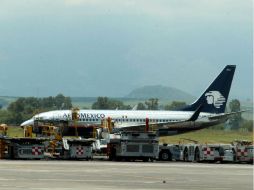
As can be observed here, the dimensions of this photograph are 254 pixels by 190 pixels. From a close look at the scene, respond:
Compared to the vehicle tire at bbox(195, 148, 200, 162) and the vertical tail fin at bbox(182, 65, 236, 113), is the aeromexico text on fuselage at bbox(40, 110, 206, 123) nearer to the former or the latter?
the vertical tail fin at bbox(182, 65, 236, 113)

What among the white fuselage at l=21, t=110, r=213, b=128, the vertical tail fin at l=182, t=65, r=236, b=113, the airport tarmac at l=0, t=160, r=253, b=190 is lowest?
the airport tarmac at l=0, t=160, r=253, b=190

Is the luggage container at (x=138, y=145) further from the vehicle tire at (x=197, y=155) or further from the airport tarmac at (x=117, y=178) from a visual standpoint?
the airport tarmac at (x=117, y=178)

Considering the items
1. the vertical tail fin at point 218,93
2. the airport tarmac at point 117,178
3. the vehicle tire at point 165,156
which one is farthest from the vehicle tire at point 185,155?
the vertical tail fin at point 218,93

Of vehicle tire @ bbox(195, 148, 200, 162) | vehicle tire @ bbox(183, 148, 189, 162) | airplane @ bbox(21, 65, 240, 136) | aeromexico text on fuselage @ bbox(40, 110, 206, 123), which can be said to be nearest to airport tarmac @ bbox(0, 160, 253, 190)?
vehicle tire @ bbox(195, 148, 200, 162)

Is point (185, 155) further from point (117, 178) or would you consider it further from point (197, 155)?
point (117, 178)

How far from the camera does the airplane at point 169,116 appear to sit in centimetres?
7409

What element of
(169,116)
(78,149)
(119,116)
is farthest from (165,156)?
(169,116)

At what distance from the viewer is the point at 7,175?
3503 centimetres

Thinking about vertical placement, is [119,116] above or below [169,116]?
below

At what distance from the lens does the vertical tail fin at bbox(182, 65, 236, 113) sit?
280ft

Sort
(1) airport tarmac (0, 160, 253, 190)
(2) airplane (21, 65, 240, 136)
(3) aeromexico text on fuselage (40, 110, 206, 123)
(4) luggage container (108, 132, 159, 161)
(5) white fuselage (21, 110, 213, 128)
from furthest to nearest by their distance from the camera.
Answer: (3) aeromexico text on fuselage (40, 110, 206, 123), (5) white fuselage (21, 110, 213, 128), (2) airplane (21, 65, 240, 136), (4) luggage container (108, 132, 159, 161), (1) airport tarmac (0, 160, 253, 190)

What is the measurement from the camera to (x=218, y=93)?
85.8 metres

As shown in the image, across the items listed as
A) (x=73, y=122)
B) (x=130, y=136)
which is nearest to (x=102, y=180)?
(x=130, y=136)

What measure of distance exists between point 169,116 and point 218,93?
8.47m
